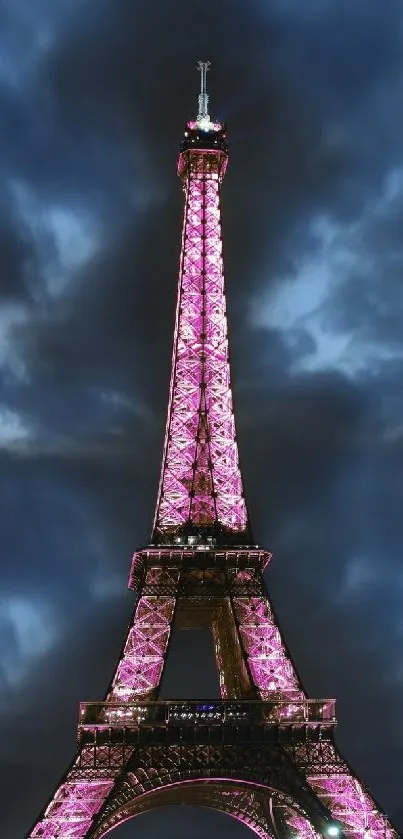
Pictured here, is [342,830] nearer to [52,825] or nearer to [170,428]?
[52,825]

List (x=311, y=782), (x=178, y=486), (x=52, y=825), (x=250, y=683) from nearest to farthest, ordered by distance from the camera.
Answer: (x=52, y=825) < (x=311, y=782) < (x=250, y=683) < (x=178, y=486)

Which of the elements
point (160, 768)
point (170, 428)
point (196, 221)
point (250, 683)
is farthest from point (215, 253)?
point (160, 768)

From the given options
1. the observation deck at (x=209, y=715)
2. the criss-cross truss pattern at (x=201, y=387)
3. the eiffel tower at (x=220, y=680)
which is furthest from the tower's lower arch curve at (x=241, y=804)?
the criss-cross truss pattern at (x=201, y=387)

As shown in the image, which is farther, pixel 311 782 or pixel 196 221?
pixel 196 221

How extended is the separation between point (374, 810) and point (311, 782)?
132 inches

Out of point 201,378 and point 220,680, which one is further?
point 201,378

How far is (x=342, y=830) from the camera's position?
157 feet

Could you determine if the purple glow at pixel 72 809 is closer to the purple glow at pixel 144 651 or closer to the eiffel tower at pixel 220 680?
the eiffel tower at pixel 220 680

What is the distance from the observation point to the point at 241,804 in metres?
63.3

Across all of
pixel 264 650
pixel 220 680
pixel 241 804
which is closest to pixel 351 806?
pixel 264 650

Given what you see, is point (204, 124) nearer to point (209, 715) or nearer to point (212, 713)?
point (212, 713)

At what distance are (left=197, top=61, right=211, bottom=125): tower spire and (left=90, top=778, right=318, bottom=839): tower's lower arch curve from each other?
161 ft

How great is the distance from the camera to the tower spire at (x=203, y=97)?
262 ft

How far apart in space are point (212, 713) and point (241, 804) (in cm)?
1308
